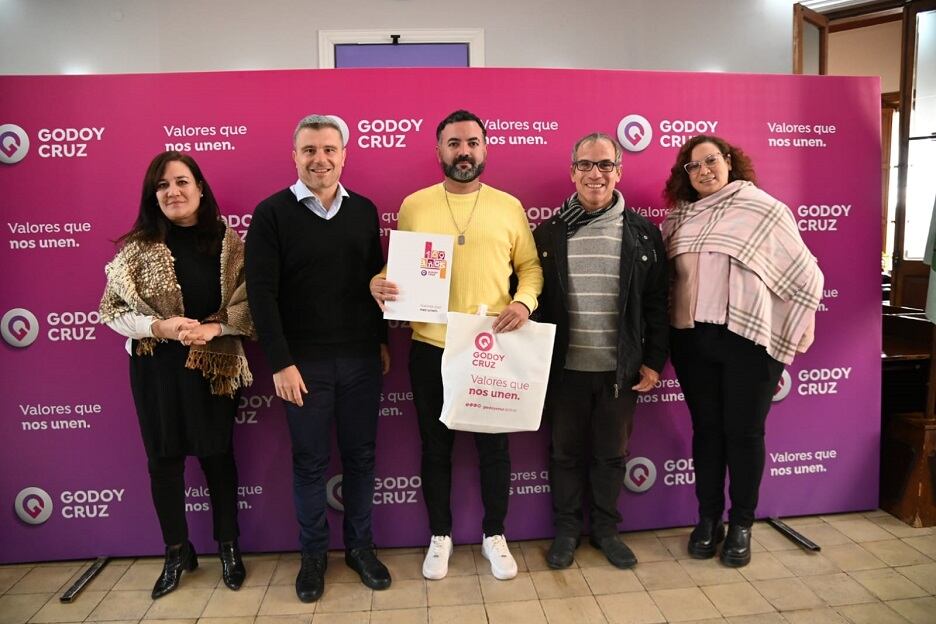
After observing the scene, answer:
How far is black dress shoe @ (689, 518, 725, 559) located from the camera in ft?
7.37

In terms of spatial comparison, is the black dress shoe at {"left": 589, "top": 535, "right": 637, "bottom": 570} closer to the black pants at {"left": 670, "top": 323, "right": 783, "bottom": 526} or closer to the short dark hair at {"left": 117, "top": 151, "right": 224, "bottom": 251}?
the black pants at {"left": 670, "top": 323, "right": 783, "bottom": 526}

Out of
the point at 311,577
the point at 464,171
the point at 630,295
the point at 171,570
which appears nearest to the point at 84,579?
the point at 171,570

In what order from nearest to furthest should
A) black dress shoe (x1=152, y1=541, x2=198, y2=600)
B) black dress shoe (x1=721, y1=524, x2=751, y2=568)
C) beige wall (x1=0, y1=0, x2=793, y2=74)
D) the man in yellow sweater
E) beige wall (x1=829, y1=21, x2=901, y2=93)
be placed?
the man in yellow sweater, black dress shoe (x1=152, y1=541, x2=198, y2=600), black dress shoe (x1=721, y1=524, x2=751, y2=568), beige wall (x1=0, y1=0, x2=793, y2=74), beige wall (x1=829, y1=21, x2=901, y2=93)

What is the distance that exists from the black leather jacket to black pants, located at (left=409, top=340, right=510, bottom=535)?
366 millimetres

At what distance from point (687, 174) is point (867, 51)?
4864mm

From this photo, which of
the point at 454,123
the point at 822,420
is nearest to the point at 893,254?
the point at 822,420

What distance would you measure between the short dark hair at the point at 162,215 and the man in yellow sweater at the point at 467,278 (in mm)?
596

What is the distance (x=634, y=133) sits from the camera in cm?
238

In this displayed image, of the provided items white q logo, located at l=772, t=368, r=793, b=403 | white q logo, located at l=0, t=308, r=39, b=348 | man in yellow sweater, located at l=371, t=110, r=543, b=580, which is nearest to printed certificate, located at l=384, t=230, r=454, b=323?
man in yellow sweater, located at l=371, t=110, r=543, b=580

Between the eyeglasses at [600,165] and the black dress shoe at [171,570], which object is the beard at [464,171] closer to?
the eyeglasses at [600,165]

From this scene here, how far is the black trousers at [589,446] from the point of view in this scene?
6.91 ft

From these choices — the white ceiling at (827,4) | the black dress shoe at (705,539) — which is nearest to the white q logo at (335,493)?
the black dress shoe at (705,539)

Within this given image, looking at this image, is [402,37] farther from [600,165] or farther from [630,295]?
[630,295]

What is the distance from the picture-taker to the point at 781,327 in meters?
2.06
